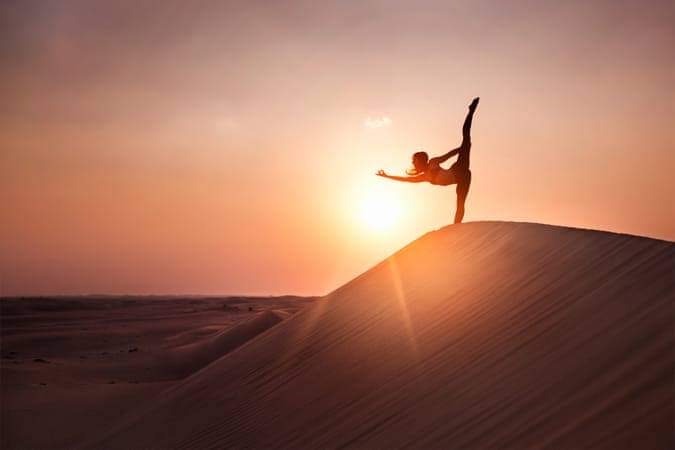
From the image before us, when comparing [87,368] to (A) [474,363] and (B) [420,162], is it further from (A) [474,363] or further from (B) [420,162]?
(A) [474,363]

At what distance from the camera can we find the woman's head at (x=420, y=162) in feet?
29.4

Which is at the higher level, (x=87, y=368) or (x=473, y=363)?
(x=87, y=368)

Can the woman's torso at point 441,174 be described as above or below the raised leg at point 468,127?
below

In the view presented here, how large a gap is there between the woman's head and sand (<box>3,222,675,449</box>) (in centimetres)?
131

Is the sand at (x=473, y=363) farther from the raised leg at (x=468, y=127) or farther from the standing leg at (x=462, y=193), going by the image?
the raised leg at (x=468, y=127)

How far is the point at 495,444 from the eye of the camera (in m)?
3.27

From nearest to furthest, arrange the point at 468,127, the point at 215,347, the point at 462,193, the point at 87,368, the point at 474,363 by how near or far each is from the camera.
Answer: the point at 474,363, the point at 468,127, the point at 462,193, the point at 87,368, the point at 215,347

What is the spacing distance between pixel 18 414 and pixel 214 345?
8901mm

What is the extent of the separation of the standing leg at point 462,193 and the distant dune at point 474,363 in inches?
35.2

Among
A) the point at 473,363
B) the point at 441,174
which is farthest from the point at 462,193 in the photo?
the point at 473,363

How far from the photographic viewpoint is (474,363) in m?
4.49

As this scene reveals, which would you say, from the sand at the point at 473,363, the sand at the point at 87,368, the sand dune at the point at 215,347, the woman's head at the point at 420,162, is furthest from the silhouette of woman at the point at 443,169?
the sand dune at the point at 215,347

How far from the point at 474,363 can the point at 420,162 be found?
16.8 ft

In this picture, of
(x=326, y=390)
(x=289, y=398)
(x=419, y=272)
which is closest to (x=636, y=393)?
(x=326, y=390)
